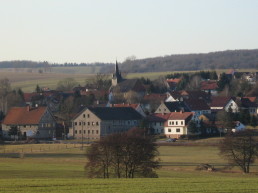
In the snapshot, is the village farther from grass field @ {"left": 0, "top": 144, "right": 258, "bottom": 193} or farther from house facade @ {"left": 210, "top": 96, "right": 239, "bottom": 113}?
grass field @ {"left": 0, "top": 144, "right": 258, "bottom": 193}

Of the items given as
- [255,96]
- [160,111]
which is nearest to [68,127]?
[160,111]

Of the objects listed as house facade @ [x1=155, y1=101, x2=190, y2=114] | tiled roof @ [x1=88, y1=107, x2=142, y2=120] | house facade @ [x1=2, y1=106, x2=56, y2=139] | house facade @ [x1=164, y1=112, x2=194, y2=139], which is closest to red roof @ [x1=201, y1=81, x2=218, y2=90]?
house facade @ [x1=155, y1=101, x2=190, y2=114]

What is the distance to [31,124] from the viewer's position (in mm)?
93375

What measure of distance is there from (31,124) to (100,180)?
62513 mm

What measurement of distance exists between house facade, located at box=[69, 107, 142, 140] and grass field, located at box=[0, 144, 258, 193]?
15.1 m

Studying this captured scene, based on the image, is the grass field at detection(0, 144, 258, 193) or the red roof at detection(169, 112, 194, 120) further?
the red roof at detection(169, 112, 194, 120)

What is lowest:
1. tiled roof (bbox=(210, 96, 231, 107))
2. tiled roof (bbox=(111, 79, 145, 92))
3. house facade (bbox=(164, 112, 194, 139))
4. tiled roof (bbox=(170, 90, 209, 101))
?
house facade (bbox=(164, 112, 194, 139))

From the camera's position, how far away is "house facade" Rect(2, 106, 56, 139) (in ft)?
306

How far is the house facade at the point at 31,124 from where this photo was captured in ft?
306

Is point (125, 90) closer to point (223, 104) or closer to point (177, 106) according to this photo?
point (223, 104)

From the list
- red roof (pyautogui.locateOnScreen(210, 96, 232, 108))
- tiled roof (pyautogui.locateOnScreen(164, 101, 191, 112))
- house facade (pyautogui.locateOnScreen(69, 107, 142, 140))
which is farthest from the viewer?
red roof (pyautogui.locateOnScreen(210, 96, 232, 108))

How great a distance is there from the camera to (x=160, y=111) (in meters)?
102

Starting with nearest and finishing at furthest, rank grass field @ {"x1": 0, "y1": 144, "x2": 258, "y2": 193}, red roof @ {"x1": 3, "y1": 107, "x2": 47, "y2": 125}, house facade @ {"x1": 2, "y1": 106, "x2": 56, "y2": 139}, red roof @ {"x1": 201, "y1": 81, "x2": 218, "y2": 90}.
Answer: grass field @ {"x1": 0, "y1": 144, "x2": 258, "y2": 193} < house facade @ {"x1": 2, "y1": 106, "x2": 56, "y2": 139} < red roof @ {"x1": 3, "y1": 107, "x2": 47, "y2": 125} < red roof @ {"x1": 201, "y1": 81, "x2": 218, "y2": 90}

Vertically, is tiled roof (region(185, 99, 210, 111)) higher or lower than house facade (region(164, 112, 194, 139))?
higher
